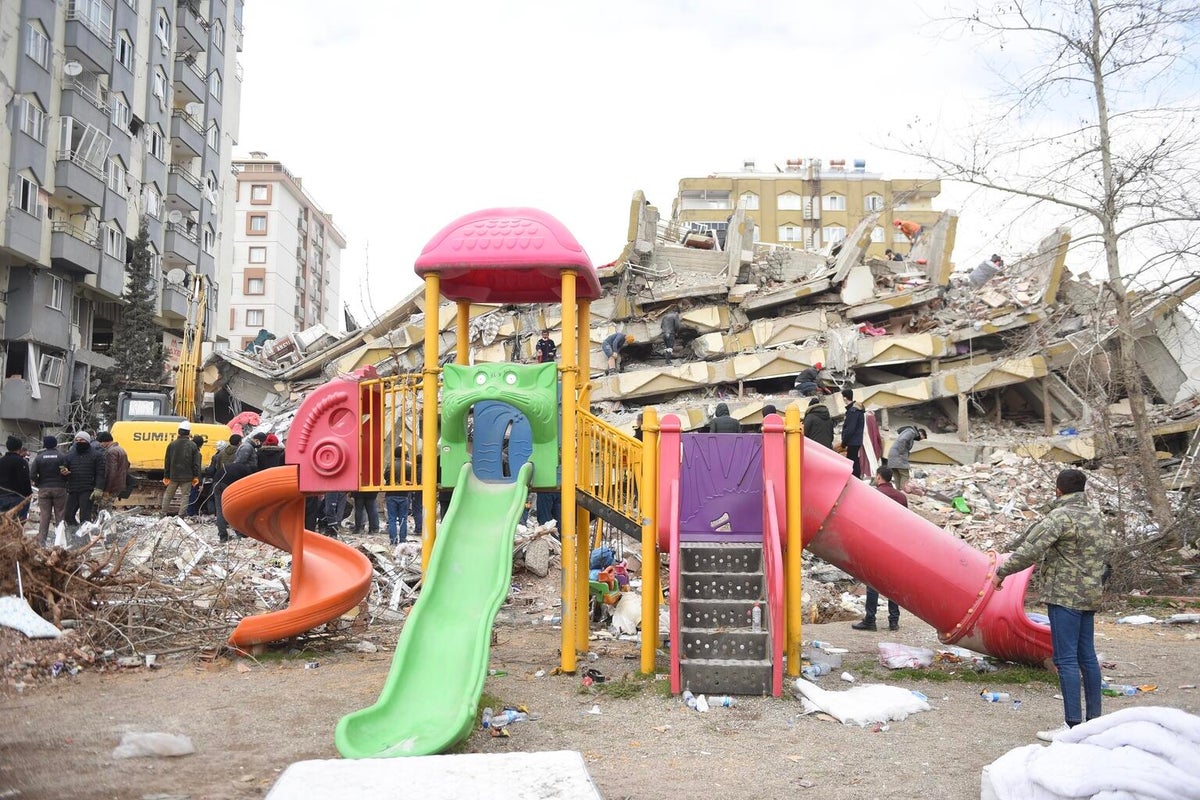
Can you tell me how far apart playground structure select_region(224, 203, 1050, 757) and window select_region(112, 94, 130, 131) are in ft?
88.4

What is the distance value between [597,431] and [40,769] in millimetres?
4642

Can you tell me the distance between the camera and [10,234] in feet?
81.4

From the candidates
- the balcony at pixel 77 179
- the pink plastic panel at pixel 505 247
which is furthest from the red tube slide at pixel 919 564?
the balcony at pixel 77 179

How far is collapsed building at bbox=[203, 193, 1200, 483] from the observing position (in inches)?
824


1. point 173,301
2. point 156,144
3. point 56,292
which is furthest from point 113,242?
point 156,144

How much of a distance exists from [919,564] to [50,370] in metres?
27.5

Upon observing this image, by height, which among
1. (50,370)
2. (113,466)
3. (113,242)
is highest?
(113,242)

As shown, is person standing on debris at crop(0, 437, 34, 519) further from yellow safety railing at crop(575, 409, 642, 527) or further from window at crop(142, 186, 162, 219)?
window at crop(142, 186, 162, 219)

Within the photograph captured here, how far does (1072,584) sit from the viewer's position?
18.0 ft

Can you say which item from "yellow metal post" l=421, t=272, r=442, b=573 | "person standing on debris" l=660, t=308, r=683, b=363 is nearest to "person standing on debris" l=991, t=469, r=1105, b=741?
"yellow metal post" l=421, t=272, r=442, b=573

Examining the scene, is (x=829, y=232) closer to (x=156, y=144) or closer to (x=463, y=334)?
(x=156, y=144)

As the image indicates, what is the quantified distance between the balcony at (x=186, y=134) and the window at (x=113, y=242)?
6287 millimetres

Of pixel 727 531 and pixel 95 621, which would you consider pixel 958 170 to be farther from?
pixel 95 621

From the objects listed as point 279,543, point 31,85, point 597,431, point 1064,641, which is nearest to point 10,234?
point 31,85
